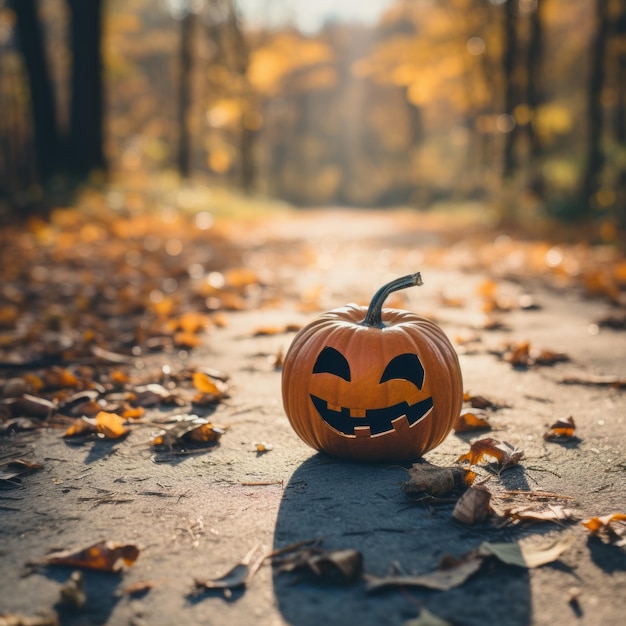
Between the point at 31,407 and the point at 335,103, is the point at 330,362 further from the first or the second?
the point at 335,103

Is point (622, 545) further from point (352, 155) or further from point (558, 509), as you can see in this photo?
point (352, 155)

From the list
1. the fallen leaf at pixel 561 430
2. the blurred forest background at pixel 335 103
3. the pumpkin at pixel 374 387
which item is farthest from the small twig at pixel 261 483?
the blurred forest background at pixel 335 103

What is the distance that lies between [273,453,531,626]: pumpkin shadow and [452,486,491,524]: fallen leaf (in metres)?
0.03

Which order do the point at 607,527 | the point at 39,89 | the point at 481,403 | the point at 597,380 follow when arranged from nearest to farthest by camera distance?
1. the point at 607,527
2. the point at 481,403
3. the point at 597,380
4. the point at 39,89

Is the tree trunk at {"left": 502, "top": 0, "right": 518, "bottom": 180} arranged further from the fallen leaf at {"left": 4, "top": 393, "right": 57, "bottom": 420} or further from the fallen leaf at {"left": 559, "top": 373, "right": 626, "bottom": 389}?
the fallen leaf at {"left": 4, "top": 393, "right": 57, "bottom": 420}

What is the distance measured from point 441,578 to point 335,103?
51193 millimetres

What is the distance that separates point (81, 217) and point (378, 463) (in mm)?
8973

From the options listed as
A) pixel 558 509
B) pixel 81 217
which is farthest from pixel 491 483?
pixel 81 217

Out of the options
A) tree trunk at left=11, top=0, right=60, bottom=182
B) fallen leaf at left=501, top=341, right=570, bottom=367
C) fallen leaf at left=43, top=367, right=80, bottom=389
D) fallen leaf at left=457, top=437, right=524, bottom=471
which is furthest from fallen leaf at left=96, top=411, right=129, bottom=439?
tree trunk at left=11, top=0, right=60, bottom=182

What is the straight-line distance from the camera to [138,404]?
11.5 feet

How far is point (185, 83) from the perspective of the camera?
867 inches

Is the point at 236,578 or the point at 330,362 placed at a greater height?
the point at 330,362

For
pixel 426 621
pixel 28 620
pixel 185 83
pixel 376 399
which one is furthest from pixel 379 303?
pixel 185 83

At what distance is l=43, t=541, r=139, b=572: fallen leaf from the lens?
6.35 feet
